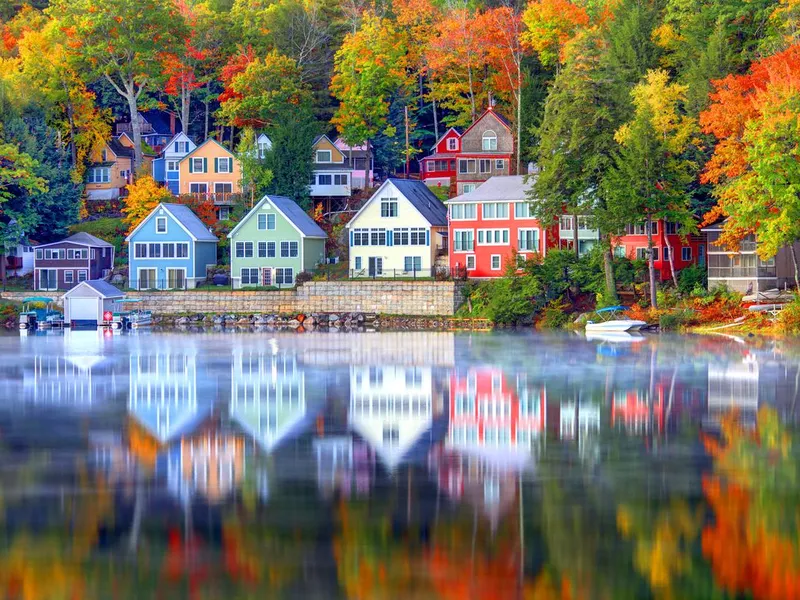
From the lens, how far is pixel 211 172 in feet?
274

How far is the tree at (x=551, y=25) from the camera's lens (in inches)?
3105

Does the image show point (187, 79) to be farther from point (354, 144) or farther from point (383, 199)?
point (383, 199)

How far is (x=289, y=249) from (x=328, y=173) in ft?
29.7

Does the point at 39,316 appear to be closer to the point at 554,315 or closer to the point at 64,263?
the point at 64,263

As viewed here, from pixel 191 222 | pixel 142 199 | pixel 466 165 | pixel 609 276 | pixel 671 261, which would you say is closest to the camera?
pixel 609 276

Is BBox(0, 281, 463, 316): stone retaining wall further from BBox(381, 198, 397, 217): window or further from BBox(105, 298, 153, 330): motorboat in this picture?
BBox(381, 198, 397, 217): window

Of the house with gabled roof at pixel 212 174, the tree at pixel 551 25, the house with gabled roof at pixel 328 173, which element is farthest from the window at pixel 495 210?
the house with gabled roof at pixel 212 174

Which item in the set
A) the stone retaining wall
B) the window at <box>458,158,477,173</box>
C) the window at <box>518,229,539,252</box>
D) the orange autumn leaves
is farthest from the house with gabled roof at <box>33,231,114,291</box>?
the orange autumn leaves

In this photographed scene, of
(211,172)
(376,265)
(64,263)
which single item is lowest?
(376,265)

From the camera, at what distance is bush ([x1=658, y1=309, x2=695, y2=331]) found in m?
59.1

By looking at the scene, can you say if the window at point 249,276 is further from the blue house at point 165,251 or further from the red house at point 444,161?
the red house at point 444,161

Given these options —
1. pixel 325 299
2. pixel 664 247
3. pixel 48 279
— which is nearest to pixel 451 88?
pixel 325 299

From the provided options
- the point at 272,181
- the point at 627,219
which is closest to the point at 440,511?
the point at 627,219

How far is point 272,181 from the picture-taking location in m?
79.5
